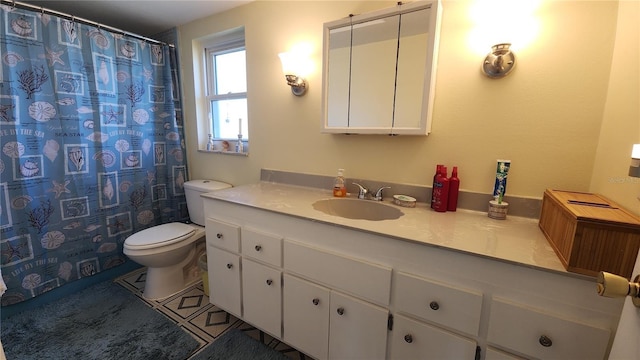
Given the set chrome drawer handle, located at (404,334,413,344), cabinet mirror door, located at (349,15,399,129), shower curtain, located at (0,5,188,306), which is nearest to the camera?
chrome drawer handle, located at (404,334,413,344)

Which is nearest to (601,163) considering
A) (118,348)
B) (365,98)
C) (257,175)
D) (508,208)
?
(508,208)

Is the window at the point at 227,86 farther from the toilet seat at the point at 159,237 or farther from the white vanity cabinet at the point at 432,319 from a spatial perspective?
the white vanity cabinet at the point at 432,319

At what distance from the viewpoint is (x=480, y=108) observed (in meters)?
1.19

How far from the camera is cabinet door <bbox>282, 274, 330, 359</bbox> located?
1.16 metres

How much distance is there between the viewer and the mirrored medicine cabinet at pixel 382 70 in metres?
1.24

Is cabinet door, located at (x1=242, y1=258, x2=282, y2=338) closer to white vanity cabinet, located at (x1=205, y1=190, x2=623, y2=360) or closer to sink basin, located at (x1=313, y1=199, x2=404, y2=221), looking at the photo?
white vanity cabinet, located at (x1=205, y1=190, x2=623, y2=360)

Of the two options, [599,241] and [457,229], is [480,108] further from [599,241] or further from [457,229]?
[599,241]

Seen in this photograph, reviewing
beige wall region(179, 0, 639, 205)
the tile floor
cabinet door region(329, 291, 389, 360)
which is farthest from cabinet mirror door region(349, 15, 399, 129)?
the tile floor

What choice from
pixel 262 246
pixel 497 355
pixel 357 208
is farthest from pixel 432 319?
pixel 262 246

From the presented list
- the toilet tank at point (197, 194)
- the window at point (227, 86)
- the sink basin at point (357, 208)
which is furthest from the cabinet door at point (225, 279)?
the window at point (227, 86)

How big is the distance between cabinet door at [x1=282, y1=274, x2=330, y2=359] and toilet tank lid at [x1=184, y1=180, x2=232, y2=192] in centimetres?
108

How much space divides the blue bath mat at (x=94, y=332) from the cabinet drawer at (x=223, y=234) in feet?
1.82

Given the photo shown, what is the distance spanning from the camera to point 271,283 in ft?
4.25

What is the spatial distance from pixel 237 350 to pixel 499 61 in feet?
6.13
